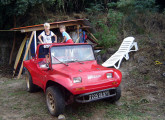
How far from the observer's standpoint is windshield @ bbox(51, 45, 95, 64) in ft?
15.3

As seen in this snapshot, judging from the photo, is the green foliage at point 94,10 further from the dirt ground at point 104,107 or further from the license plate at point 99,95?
the license plate at point 99,95

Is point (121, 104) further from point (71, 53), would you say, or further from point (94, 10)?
point (94, 10)

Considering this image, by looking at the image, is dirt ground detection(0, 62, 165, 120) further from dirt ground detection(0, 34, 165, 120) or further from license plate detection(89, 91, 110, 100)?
license plate detection(89, 91, 110, 100)

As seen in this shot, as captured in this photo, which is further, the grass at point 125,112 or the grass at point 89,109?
the grass at point 89,109

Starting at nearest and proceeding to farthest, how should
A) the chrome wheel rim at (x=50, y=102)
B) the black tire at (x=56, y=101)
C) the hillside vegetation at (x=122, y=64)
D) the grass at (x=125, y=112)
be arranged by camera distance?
the black tire at (x=56, y=101)
the grass at (x=125, y=112)
the chrome wheel rim at (x=50, y=102)
the hillside vegetation at (x=122, y=64)

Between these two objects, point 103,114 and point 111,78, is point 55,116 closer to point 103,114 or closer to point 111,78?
point 103,114

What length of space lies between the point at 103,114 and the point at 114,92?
63 centimetres

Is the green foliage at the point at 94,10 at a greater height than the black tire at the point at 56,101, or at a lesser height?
greater

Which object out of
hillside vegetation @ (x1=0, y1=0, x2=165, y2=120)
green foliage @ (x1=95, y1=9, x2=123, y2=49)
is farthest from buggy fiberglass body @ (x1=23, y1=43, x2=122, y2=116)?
green foliage @ (x1=95, y1=9, x2=123, y2=49)

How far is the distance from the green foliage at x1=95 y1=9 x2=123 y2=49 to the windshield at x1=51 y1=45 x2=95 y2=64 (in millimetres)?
6119

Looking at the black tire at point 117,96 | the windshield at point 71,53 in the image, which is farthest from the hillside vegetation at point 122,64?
the windshield at point 71,53

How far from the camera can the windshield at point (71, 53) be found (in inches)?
184

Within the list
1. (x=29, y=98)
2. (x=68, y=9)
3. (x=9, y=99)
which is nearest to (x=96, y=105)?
(x=29, y=98)

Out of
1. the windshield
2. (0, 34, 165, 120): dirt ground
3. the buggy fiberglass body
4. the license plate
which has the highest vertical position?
the windshield
